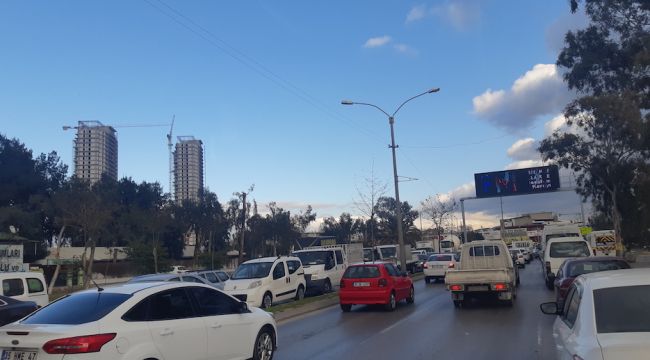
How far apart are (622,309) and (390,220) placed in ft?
312

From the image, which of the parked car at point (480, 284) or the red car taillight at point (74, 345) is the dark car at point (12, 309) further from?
the parked car at point (480, 284)

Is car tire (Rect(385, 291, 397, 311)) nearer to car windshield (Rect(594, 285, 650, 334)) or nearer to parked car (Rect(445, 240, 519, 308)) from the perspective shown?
parked car (Rect(445, 240, 519, 308))

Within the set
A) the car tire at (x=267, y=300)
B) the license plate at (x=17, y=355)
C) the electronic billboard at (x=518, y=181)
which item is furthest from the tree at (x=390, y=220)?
the license plate at (x=17, y=355)

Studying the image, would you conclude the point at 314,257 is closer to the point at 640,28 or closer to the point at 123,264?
the point at 640,28

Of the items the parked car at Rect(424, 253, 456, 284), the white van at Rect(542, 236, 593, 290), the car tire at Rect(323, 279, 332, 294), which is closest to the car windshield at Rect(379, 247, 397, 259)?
the parked car at Rect(424, 253, 456, 284)

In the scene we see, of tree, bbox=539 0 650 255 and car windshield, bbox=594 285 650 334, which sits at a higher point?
tree, bbox=539 0 650 255

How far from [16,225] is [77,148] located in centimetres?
3035

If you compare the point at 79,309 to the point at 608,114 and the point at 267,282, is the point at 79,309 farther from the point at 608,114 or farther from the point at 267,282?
the point at 608,114

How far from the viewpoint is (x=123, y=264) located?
58.9 meters

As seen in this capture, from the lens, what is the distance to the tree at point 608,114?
116ft

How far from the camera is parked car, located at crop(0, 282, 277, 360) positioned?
5996mm

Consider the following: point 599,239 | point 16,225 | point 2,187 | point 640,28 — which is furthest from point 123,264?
point 640,28

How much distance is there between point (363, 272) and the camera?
58.3ft

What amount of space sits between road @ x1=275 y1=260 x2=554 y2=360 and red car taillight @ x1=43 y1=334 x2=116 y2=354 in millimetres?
4684
